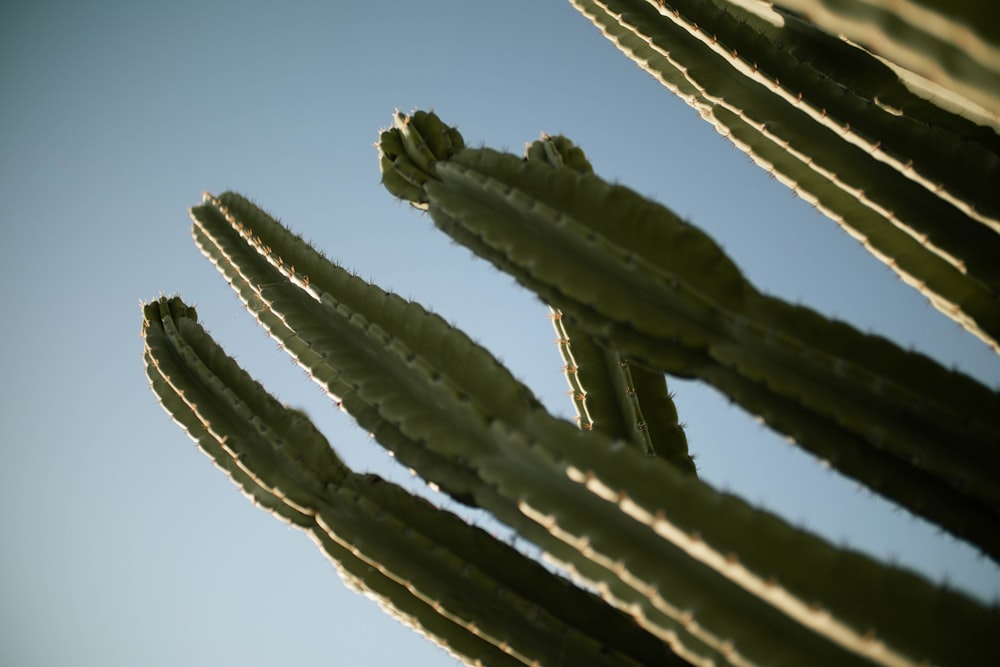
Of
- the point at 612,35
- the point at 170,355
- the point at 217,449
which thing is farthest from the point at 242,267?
the point at 612,35

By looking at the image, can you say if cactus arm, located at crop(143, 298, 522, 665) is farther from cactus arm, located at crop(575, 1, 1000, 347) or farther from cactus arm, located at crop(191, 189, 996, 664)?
cactus arm, located at crop(575, 1, 1000, 347)

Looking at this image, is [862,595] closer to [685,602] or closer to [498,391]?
[685,602]

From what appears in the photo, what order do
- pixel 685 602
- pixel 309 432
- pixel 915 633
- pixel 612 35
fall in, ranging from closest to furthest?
pixel 915 633 → pixel 685 602 → pixel 309 432 → pixel 612 35

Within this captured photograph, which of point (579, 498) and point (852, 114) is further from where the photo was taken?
point (852, 114)

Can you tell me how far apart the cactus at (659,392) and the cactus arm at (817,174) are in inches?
0.4

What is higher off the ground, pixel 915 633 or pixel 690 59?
Answer: pixel 690 59

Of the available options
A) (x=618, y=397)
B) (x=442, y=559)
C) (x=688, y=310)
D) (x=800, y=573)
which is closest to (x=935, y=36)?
(x=688, y=310)

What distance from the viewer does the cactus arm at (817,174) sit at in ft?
8.32

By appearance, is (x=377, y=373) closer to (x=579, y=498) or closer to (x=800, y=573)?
(x=579, y=498)

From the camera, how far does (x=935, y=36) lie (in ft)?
7.06

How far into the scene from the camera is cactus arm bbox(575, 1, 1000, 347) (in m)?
2.54

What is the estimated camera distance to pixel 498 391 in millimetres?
2514

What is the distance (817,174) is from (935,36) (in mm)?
859

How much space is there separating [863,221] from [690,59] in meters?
1.05
